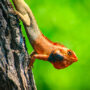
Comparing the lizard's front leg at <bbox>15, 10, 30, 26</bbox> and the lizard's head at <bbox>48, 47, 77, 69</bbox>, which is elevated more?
the lizard's front leg at <bbox>15, 10, 30, 26</bbox>

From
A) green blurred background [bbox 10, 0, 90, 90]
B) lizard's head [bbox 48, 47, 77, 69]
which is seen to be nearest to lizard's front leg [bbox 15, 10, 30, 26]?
lizard's head [bbox 48, 47, 77, 69]

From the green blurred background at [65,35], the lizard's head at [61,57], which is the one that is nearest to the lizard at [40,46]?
the lizard's head at [61,57]

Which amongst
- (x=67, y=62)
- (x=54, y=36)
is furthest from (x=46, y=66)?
(x=67, y=62)

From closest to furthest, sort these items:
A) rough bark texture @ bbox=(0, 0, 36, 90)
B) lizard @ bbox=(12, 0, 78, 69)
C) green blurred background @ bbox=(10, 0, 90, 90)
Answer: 1. rough bark texture @ bbox=(0, 0, 36, 90)
2. lizard @ bbox=(12, 0, 78, 69)
3. green blurred background @ bbox=(10, 0, 90, 90)

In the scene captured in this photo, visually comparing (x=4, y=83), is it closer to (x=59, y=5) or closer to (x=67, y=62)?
(x=67, y=62)

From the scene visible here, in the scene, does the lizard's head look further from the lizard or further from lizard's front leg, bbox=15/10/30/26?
lizard's front leg, bbox=15/10/30/26

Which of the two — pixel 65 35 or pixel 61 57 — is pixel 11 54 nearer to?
pixel 61 57
